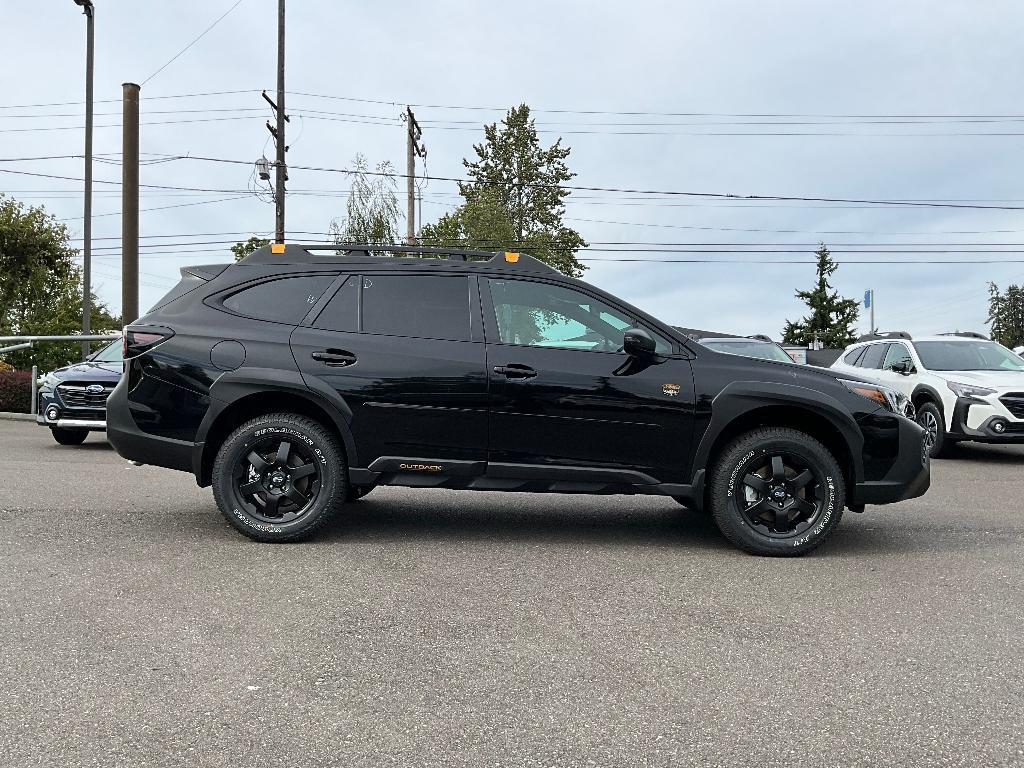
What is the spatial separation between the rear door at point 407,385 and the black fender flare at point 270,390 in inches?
1.5

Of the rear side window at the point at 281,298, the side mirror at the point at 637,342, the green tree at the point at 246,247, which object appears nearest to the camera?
the side mirror at the point at 637,342

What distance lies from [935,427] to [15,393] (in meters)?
16.3

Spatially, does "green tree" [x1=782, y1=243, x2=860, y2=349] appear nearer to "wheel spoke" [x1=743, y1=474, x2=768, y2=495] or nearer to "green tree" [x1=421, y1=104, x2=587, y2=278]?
"green tree" [x1=421, y1=104, x2=587, y2=278]

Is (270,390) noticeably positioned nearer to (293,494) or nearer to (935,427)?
(293,494)

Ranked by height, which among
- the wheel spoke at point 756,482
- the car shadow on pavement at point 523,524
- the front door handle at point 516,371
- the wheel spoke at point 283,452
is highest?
the front door handle at point 516,371

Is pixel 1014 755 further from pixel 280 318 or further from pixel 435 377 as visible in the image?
pixel 280 318

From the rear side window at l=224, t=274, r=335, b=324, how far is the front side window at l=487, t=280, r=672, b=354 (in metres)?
1.13

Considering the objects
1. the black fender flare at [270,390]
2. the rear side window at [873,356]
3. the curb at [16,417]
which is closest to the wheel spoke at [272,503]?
the black fender flare at [270,390]

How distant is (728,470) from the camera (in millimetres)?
5652

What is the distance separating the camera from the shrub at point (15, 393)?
1811 centimetres

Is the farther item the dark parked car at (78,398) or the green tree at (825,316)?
the green tree at (825,316)

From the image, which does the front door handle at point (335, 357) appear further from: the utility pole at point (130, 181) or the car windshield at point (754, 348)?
the utility pole at point (130, 181)

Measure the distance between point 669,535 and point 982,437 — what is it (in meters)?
6.97

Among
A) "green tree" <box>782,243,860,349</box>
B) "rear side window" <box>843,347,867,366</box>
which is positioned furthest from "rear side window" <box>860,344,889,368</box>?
"green tree" <box>782,243,860,349</box>
